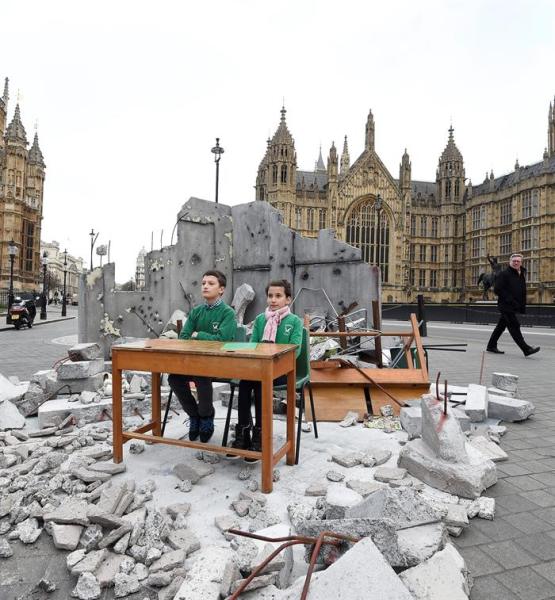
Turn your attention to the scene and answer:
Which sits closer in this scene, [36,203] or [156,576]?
[156,576]

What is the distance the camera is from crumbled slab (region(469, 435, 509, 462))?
148 inches

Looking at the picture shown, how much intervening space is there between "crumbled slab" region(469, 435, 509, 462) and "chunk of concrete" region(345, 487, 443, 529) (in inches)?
68.4

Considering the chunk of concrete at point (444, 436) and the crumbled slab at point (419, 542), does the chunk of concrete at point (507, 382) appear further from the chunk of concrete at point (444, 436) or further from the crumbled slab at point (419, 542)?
the crumbled slab at point (419, 542)

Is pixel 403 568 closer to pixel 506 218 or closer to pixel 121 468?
pixel 121 468

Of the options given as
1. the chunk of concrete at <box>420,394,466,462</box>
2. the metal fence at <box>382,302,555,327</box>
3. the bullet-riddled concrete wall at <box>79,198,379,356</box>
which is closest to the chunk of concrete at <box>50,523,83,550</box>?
the chunk of concrete at <box>420,394,466,462</box>

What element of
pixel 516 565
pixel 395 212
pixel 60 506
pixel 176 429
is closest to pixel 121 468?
pixel 60 506

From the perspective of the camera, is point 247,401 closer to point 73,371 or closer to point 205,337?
point 205,337

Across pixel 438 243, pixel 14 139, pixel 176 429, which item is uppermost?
pixel 14 139

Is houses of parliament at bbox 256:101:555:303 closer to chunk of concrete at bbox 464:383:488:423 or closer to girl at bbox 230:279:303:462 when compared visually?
chunk of concrete at bbox 464:383:488:423

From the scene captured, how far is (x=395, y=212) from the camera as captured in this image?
61.2 m

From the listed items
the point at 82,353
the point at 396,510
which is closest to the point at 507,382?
the point at 396,510

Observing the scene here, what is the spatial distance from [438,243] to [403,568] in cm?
6867

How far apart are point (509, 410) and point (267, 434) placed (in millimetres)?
3435

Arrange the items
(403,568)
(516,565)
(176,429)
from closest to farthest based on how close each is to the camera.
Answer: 1. (403,568)
2. (516,565)
3. (176,429)
